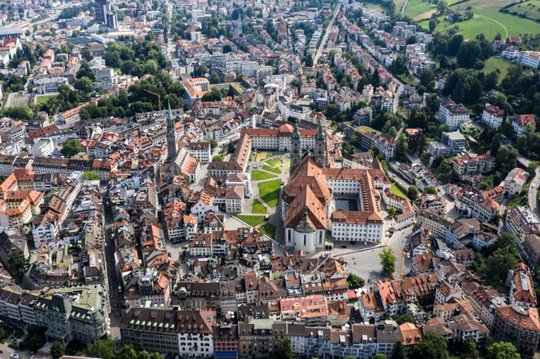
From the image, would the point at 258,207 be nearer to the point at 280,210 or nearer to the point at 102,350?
the point at 280,210

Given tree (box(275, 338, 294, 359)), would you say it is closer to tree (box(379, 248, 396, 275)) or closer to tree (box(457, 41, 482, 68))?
tree (box(379, 248, 396, 275))

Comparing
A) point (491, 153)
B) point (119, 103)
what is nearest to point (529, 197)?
point (491, 153)

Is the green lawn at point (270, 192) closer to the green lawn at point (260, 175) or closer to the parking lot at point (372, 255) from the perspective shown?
the green lawn at point (260, 175)

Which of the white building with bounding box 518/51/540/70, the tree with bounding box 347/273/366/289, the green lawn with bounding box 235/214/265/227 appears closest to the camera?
the tree with bounding box 347/273/366/289

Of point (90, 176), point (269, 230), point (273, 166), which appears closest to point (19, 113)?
point (90, 176)

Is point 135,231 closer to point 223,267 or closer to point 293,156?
point 223,267

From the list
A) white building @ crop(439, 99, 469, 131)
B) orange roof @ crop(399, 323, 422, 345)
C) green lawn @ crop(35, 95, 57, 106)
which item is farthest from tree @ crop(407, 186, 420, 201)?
green lawn @ crop(35, 95, 57, 106)
